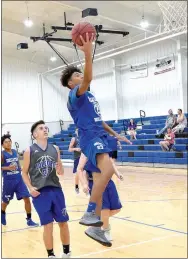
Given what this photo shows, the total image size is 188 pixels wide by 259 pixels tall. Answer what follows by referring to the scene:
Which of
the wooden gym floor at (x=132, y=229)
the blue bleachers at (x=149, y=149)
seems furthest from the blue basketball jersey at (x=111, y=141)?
the blue bleachers at (x=149, y=149)

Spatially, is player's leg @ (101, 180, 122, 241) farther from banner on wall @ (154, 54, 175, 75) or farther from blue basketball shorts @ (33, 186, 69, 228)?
banner on wall @ (154, 54, 175, 75)

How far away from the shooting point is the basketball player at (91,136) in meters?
2.08

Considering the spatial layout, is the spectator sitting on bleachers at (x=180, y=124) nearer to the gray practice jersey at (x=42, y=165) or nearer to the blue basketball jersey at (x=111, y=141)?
the gray practice jersey at (x=42, y=165)

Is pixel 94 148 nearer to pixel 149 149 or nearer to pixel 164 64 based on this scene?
pixel 149 149

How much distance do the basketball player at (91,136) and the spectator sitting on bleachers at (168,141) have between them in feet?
37.7

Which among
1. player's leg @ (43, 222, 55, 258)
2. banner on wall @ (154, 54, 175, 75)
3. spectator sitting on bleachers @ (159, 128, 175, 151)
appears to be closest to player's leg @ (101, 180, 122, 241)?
player's leg @ (43, 222, 55, 258)

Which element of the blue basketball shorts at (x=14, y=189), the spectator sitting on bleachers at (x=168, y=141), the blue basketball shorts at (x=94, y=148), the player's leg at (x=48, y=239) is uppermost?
the blue basketball shorts at (x=94, y=148)

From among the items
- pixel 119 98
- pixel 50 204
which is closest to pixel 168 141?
pixel 119 98

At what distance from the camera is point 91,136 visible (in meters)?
2.16

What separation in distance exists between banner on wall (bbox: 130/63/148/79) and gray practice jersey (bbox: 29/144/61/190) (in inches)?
610

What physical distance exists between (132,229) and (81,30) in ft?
15.4

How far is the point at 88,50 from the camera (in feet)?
5.85

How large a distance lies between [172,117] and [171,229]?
8510 millimetres

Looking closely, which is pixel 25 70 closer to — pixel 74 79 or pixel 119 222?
pixel 119 222
